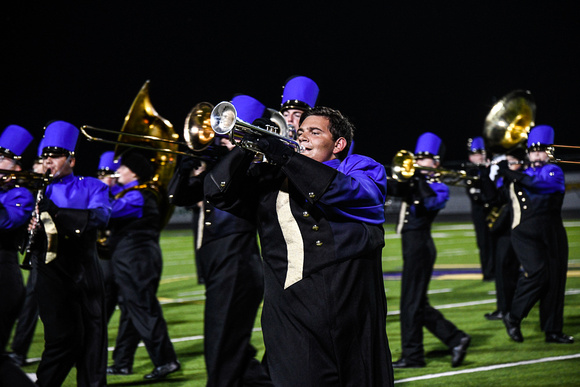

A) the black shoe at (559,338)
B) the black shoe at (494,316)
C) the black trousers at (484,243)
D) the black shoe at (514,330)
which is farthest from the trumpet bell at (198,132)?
the black trousers at (484,243)

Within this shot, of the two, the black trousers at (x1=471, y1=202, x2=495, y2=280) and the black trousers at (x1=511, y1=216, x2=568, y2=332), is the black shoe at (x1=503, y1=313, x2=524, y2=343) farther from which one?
the black trousers at (x1=471, y1=202, x2=495, y2=280)

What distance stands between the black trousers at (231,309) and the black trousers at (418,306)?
2.07 meters

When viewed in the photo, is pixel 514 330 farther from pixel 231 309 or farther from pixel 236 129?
pixel 236 129

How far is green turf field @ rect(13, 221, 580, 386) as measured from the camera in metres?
5.65

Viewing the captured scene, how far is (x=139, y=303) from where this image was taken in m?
6.14

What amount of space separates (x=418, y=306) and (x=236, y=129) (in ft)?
13.2

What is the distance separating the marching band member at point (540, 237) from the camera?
7145 millimetres

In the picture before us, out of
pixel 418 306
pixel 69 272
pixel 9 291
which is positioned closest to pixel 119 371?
pixel 9 291

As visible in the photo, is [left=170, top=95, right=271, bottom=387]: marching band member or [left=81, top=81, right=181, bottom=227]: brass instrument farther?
[left=81, top=81, right=181, bottom=227]: brass instrument

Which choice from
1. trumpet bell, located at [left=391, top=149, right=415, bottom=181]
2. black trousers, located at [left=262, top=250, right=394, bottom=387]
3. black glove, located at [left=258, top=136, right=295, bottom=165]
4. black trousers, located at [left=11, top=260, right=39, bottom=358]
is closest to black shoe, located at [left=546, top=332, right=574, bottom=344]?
trumpet bell, located at [left=391, top=149, right=415, bottom=181]

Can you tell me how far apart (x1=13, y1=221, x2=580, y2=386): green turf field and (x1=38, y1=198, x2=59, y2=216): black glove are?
6.13 ft

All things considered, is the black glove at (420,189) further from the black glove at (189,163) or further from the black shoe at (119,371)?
the black shoe at (119,371)

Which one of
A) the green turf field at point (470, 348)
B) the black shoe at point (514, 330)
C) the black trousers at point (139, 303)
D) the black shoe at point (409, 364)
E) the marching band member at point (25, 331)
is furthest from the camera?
the black shoe at point (514, 330)

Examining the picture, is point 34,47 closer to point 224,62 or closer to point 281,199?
point 224,62
